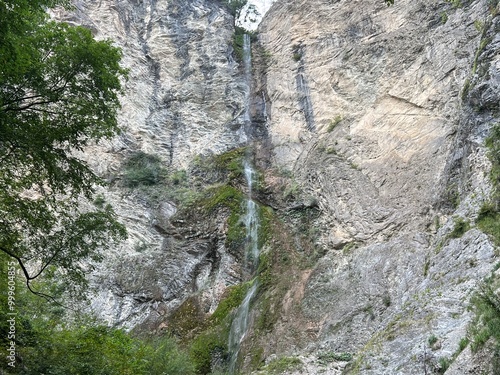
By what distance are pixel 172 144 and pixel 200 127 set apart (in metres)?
1.92

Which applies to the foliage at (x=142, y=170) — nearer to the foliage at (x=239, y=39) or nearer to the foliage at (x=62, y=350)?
the foliage at (x=239, y=39)

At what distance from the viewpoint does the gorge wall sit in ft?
41.7

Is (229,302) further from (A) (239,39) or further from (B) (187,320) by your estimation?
(A) (239,39)

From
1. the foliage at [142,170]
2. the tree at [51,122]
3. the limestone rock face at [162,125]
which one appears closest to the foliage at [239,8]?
the limestone rock face at [162,125]

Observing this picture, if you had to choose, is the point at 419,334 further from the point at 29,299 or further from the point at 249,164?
the point at 249,164

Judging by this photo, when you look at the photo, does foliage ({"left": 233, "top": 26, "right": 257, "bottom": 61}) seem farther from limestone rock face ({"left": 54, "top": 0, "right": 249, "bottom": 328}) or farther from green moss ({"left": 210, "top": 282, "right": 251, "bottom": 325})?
green moss ({"left": 210, "top": 282, "right": 251, "bottom": 325})

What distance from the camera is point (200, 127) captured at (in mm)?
27406

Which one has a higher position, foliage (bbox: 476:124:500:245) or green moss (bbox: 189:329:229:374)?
foliage (bbox: 476:124:500:245)

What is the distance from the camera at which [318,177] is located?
2042 cm

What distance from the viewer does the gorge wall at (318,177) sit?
41.7 ft

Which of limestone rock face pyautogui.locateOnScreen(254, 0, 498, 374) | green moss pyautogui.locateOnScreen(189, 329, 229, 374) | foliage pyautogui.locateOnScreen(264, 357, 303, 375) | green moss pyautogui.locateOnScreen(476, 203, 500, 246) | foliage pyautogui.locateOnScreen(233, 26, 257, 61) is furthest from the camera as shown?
foliage pyautogui.locateOnScreen(233, 26, 257, 61)

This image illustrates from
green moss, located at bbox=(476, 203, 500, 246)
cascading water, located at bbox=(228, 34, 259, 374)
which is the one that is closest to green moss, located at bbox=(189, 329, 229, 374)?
cascading water, located at bbox=(228, 34, 259, 374)

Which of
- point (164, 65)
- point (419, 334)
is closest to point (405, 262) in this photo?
point (419, 334)

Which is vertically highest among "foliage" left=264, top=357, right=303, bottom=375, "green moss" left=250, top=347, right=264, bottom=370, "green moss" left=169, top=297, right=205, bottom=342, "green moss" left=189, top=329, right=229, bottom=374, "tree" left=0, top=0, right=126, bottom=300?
"tree" left=0, top=0, right=126, bottom=300
